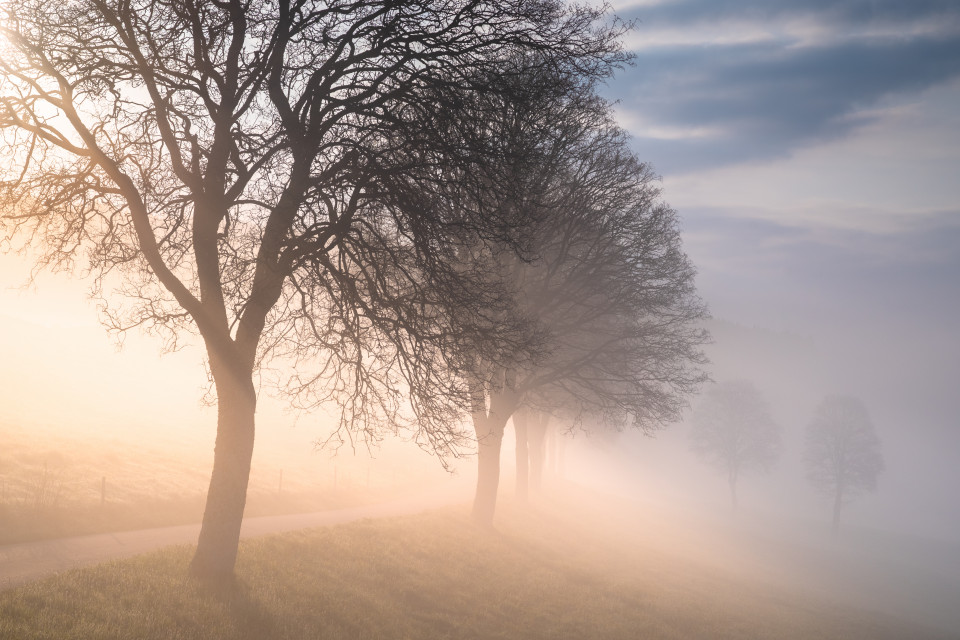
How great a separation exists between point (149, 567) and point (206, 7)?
960cm

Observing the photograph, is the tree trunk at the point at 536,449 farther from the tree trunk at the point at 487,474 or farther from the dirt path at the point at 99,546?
the dirt path at the point at 99,546

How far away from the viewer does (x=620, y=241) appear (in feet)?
63.0

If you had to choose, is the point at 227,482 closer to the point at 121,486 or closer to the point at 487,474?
the point at 487,474

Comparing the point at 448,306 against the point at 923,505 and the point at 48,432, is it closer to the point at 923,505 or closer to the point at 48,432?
the point at 48,432

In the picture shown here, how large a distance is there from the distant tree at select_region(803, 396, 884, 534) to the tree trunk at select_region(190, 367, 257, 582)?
70878mm

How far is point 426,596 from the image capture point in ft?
43.1

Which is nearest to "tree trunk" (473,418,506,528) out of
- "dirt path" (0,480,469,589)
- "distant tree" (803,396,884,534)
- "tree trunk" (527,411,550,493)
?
"dirt path" (0,480,469,589)

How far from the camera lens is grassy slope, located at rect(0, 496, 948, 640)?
8.54 metres

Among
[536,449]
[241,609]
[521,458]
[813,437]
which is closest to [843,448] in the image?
[813,437]

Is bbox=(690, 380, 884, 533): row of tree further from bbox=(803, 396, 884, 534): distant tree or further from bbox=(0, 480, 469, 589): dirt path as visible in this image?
bbox=(0, 480, 469, 589): dirt path

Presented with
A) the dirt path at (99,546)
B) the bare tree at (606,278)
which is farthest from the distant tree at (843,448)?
the dirt path at (99,546)

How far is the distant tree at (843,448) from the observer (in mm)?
65875

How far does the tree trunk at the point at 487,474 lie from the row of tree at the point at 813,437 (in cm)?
5497

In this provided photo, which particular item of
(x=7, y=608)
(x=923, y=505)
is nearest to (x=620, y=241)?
(x=7, y=608)
